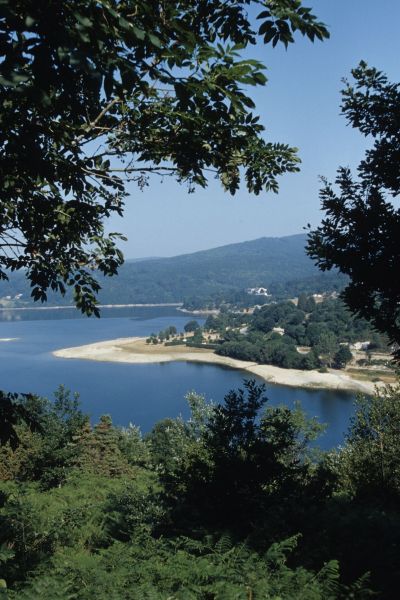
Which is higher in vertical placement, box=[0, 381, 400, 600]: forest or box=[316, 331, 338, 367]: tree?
box=[0, 381, 400, 600]: forest

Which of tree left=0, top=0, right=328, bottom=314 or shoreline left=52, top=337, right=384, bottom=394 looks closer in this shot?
tree left=0, top=0, right=328, bottom=314

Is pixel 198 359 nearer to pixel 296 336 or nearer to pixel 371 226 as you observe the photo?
pixel 296 336

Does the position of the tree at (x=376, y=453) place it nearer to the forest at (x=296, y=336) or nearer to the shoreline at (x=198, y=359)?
the forest at (x=296, y=336)

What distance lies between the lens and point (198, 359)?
2958 inches

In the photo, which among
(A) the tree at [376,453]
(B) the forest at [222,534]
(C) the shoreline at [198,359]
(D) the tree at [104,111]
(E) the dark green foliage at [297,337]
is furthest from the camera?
(E) the dark green foliage at [297,337]

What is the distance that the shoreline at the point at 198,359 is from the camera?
5697cm

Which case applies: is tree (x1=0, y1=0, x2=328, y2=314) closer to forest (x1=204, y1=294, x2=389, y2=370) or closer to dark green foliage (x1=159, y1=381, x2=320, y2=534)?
dark green foliage (x1=159, y1=381, x2=320, y2=534)

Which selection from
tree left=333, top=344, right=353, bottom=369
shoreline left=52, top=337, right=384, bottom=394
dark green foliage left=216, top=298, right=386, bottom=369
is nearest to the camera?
shoreline left=52, top=337, right=384, bottom=394

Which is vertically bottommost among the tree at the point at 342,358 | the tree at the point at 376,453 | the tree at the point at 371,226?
the tree at the point at 342,358

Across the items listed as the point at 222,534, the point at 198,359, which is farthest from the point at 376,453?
the point at 198,359

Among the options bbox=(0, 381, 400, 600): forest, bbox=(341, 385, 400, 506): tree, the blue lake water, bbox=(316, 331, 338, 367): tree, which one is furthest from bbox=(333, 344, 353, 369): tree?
bbox=(0, 381, 400, 600): forest

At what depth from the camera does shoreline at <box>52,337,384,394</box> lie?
187 ft

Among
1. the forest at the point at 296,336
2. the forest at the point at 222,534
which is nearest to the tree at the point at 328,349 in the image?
the forest at the point at 296,336

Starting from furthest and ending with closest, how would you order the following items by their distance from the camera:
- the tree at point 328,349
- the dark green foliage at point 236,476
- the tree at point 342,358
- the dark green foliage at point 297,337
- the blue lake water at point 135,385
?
1. the tree at point 328,349
2. the dark green foliage at point 297,337
3. the tree at point 342,358
4. the blue lake water at point 135,385
5. the dark green foliage at point 236,476
